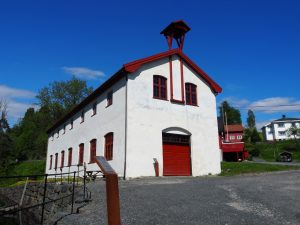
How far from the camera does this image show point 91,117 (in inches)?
893

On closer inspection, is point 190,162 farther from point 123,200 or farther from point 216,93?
point 123,200

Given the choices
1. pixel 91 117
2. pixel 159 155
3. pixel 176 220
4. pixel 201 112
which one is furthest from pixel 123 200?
pixel 91 117

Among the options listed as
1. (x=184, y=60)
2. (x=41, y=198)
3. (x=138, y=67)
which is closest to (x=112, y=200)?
(x=41, y=198)

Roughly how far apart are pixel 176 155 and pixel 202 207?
1104cm

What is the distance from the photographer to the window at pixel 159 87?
18.9 m

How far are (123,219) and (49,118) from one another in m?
63.7

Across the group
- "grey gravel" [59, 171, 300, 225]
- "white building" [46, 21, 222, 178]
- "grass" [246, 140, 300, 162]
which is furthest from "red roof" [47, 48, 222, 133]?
"grass" [246, 140, 300, 162]

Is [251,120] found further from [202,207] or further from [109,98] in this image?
[202,207]

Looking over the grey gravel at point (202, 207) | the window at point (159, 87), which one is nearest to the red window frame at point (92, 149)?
the window at point (159, 87)

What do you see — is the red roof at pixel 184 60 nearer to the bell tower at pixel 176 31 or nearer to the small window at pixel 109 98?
the bell tower at pixel 176 31

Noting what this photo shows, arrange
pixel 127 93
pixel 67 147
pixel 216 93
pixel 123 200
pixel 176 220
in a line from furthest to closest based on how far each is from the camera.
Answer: pixel 67 147 < pixel 216 93 < pixel 127 93 < pixel 123 200 < pixel 176 220

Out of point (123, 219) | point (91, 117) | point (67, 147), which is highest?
point (91, 117)

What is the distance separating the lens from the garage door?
18.3 metres

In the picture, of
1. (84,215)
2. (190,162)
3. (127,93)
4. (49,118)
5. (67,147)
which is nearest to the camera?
(84,215)
